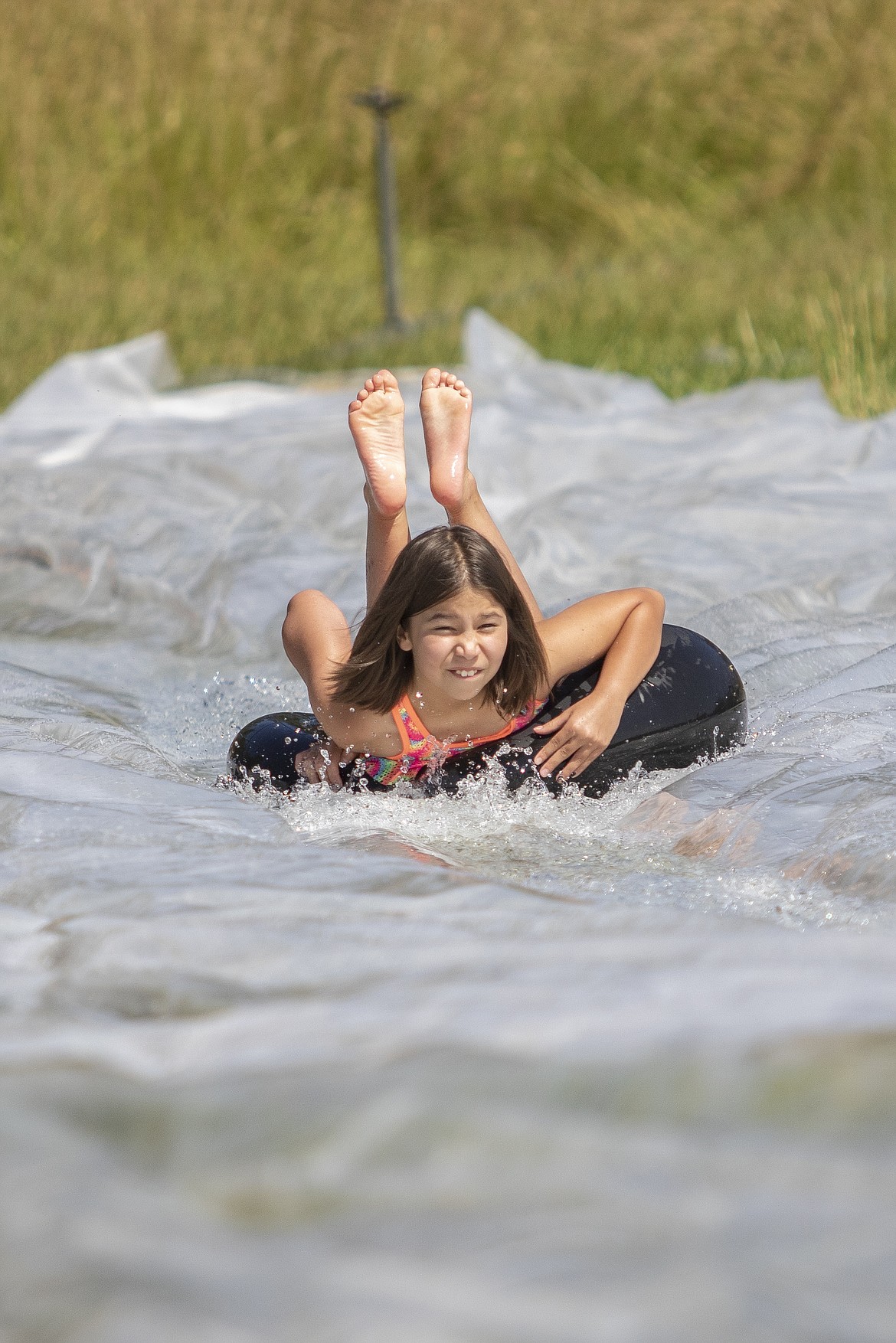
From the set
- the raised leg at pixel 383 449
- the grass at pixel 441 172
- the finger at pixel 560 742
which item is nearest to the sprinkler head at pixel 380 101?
the grass at pixel 441 172

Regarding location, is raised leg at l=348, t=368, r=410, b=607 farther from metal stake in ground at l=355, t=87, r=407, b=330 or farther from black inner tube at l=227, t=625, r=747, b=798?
metal stake in ground at l=355, t=87, r=407, b=330

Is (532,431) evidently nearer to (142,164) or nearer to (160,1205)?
(160,1205)

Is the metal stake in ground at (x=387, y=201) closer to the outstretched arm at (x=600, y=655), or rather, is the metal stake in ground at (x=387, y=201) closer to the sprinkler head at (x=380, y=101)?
the sprinkler head at (x=380, y=101)

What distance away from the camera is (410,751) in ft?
8.79

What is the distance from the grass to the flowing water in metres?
4.27

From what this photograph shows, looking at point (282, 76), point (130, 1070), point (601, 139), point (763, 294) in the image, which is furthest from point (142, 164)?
point (130, 1070)

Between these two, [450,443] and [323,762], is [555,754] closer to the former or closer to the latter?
[323,762]

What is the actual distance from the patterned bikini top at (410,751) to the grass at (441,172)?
4102mm

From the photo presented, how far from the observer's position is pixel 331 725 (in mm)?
2703

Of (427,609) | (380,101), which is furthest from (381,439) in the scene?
(380,101)

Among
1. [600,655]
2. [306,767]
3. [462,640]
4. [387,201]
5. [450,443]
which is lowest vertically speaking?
[306,767]

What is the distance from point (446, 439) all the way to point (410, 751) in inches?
25.4

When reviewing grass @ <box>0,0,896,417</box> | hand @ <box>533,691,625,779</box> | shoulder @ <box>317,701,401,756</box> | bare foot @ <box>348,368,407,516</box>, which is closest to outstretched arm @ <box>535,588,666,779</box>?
hand @ <box>533,691,625,779</box>

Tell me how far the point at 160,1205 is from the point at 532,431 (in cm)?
401
